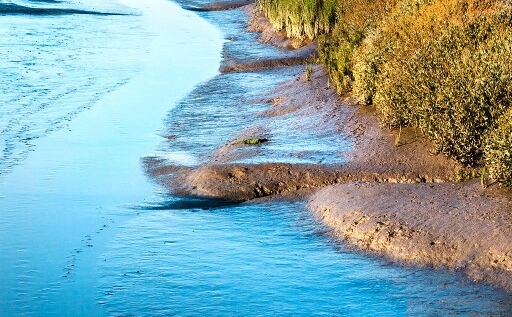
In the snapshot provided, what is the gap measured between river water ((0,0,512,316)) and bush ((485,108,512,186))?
179cm

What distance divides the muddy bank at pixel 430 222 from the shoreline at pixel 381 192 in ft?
0.04

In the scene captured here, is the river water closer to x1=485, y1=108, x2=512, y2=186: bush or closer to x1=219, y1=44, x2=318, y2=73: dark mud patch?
x1=485, y1=108, x2=512, y2=186: bush

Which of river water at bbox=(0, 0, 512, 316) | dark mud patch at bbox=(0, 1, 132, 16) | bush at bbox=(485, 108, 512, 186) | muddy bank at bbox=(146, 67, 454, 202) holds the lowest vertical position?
dark mud patch at bbox=(0, 1, 132, 16)

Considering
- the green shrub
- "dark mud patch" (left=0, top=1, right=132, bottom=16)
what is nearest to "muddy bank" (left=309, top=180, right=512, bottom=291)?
the green shrub

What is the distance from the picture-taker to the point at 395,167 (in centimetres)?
1209

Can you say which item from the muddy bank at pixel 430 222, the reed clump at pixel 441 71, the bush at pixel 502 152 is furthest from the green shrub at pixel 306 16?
the bush at pixel 502 152

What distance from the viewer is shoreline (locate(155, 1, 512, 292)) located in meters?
9.09

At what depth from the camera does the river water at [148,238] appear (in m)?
8.20

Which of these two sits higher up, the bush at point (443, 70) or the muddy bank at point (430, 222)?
the bush at point (443, 70)

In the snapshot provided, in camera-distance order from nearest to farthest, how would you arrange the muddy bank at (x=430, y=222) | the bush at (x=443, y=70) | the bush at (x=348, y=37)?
the muddy bank at (x=430, y=222)
the bush at (x=443, y=70)
the bush at (x=348, y=37)

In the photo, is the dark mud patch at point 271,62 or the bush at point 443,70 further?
the dark mud patch at point 271,62

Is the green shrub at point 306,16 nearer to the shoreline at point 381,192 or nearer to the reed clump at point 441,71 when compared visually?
the reed clump at point 441,71

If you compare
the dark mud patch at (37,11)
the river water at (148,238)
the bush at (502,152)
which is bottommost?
the dark mud patch at (37,11)

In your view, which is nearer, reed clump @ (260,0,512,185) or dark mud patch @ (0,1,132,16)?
reed clump @ (260,0,512,185)
